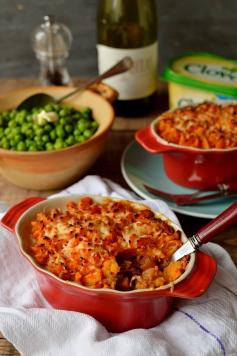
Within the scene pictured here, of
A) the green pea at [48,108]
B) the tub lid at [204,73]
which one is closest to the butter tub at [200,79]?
the tub lid at [204,73]

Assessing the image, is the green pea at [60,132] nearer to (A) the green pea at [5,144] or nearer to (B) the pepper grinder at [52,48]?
(A) the green pea at [5,144]

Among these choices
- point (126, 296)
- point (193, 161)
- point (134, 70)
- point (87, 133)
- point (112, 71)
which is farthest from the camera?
point (134, 70)

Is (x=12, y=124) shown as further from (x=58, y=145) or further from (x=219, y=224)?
(x=219, y=224)

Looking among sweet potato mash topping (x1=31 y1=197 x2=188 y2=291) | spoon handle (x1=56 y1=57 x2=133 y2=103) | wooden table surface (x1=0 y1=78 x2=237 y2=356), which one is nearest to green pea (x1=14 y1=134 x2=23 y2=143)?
wooden table surface (x1=0 y1=78 x2=237 y2=356)

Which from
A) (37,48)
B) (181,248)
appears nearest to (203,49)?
(37,48)

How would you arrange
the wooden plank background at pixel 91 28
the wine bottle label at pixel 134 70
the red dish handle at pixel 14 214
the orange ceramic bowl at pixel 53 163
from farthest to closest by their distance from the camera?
the wooden plank background at pixel 91 28 < the wine bottle label at pixel 134 70 < the orange ceramic bowl at pixel 53 163 < the red dish handle at pixel 14 214

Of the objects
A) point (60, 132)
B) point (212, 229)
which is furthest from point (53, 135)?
point (212, 229)

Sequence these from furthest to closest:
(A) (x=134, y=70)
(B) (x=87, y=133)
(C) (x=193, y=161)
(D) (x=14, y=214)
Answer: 1. (A) (x=134, y=70)
2. (B) (x=87, y=133)
3. (C) (x=193, y=161)
4. (D) (x=14, y=214)
